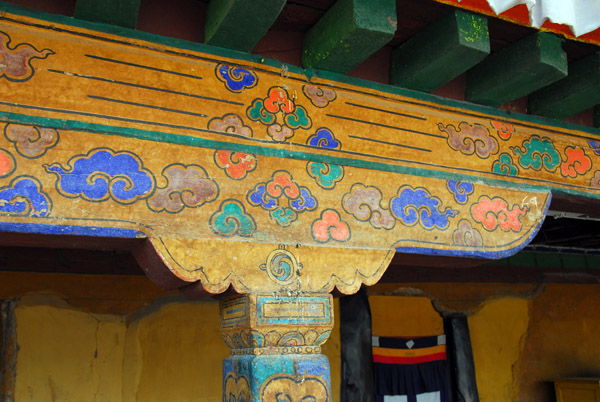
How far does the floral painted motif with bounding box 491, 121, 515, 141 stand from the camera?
8.57 ft

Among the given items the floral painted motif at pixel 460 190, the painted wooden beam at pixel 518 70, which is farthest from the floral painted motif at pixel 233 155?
the painted wooden beam at pixel 518 70

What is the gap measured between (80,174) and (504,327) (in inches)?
151

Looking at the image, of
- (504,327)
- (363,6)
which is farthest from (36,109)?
(504,327)

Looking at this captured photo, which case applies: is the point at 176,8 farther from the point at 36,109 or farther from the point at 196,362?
the point at 196,362

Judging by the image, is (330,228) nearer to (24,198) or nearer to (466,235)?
(466,235)

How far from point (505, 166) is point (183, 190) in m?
1.55

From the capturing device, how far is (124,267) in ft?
11.1

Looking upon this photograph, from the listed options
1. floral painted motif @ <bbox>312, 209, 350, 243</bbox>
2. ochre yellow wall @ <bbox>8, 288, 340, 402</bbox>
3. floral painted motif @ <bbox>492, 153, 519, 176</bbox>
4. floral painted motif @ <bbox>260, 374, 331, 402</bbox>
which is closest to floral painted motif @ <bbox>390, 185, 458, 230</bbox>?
floral painted motif @ <bbox>312, 209, 350, 243</bbox>

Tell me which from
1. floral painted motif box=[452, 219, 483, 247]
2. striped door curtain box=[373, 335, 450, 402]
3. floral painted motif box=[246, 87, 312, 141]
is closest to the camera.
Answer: floral painted motif box=[246, 87, 312, 141]

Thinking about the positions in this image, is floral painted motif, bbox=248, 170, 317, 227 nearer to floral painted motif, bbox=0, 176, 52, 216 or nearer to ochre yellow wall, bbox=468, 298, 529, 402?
floral painted motif, bbox=0, 176, 52, 216

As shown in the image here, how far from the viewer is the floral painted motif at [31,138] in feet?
5.56

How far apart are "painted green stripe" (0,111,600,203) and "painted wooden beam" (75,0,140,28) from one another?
0.39 meters

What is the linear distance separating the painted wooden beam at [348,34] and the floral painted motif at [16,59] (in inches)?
40.3

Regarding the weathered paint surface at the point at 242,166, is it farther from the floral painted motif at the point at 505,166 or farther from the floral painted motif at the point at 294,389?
the floral painted motif at the point at 294,389
